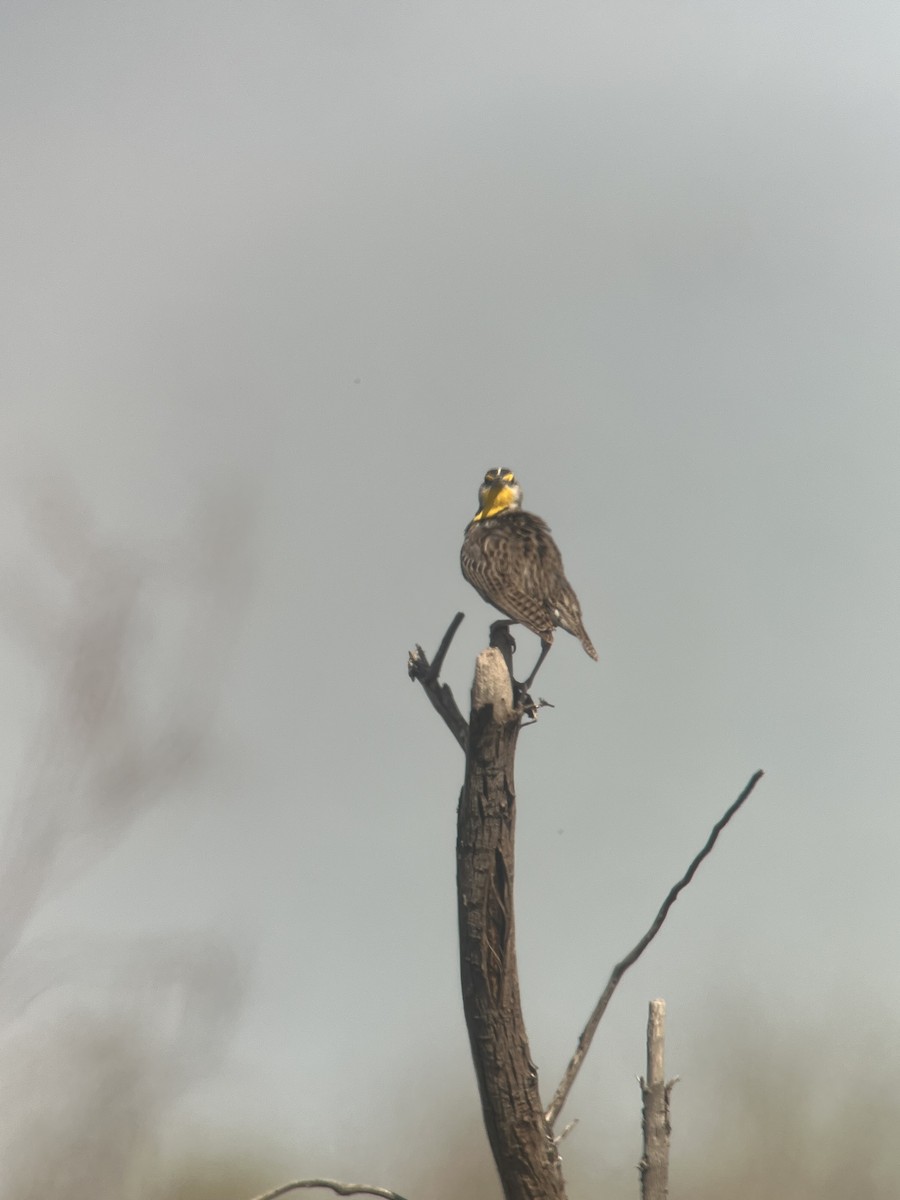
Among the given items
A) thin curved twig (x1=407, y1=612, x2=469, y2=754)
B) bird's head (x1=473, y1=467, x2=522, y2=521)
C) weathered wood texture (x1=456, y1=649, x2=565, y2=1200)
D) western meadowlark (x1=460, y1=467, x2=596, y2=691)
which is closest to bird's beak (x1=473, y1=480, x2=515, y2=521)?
bird's head (x1=473, y1=467, x2=522, y2=521)

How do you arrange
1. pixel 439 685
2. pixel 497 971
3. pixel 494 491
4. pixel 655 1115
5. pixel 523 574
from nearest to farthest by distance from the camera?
pixel 497 971 → pixel 655 1115 → pixel 439 685 → pixel 523 574 → pixel 494 491

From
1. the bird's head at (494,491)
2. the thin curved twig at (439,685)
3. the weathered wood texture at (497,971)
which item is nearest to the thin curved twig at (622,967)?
the weathered wood texture at (497,971)

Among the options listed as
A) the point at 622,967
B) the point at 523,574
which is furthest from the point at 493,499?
the point at 622,967

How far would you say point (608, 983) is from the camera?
181 inches

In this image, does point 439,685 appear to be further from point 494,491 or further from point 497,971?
point 494,491

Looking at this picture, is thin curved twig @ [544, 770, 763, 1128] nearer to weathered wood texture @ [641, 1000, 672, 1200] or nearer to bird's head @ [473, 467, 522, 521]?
weathered wood texture @ [641, 1000, 672, 1200]

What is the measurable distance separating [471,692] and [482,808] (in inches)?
17.4

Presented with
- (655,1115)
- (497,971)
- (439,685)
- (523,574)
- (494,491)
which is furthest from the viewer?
(494,491)

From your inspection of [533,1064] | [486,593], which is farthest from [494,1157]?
[486,593]

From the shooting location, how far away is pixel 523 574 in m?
6.91

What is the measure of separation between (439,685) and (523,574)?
2027 millimetres

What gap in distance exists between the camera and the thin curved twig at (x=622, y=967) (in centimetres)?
445

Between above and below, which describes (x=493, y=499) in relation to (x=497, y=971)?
above

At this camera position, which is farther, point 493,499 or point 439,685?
point 493,499
